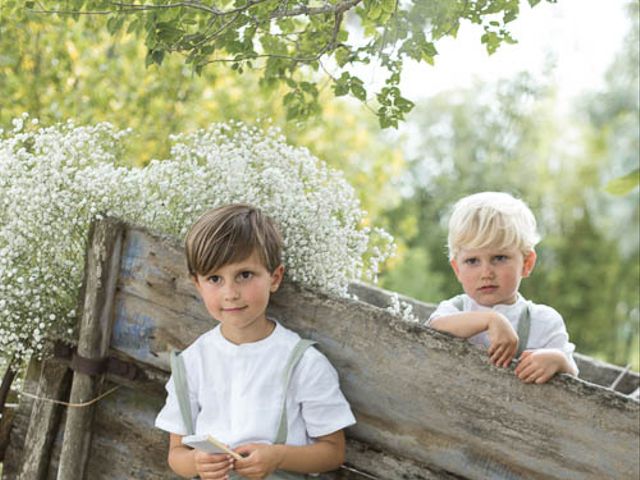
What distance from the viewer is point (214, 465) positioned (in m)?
2.28

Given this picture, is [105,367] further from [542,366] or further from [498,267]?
[542,366]

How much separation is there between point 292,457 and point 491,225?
0.84m

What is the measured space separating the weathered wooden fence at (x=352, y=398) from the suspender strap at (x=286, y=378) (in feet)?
0.28

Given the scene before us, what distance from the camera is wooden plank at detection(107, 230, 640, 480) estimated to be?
2.08m

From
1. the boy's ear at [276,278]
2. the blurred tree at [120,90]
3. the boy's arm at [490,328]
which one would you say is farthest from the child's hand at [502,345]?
the blurred tree at [120,90]

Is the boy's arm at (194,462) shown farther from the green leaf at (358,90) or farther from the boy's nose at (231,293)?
the green leaf at (358,90)

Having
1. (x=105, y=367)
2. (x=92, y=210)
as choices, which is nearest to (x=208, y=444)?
(x=105, y=367)

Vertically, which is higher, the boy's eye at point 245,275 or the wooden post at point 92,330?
the boy's eye at point 245,275

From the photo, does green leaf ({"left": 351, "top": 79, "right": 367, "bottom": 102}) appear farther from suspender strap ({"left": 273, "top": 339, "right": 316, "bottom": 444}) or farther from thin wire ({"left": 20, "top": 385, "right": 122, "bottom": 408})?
thin wire ({"left": 20, "top": 385, "right": 122, "bottom": 408})

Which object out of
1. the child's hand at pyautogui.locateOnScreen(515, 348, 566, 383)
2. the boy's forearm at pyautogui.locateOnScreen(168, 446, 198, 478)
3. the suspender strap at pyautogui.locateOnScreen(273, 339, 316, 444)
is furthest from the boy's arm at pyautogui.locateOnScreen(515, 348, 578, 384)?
the boy's forearm at pyautogui.locateOnScreen(168, 446, 198, 478)

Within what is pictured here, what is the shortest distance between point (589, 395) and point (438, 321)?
1.53 feet

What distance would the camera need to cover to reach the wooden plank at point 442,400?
208 centimetres

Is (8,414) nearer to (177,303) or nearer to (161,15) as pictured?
(177,303)

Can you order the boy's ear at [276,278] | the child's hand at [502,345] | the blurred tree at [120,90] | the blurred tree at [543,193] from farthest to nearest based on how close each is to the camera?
the blurred tree at [543,193] → the blurred tree at [120,90] → the boy's ear at [276,278] → the child's hand at [502,345]
